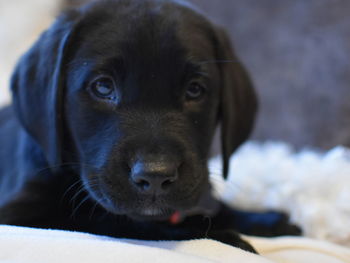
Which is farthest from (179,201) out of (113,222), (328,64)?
(328,64)

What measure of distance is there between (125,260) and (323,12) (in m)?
2.26

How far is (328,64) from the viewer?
302 centimetres

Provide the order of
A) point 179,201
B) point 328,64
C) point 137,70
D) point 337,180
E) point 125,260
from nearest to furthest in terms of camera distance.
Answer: point 125,260 → point 179,201 → point 137,70 → point 337,180 → point 328,64

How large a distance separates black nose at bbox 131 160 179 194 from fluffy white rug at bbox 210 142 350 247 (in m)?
0.60

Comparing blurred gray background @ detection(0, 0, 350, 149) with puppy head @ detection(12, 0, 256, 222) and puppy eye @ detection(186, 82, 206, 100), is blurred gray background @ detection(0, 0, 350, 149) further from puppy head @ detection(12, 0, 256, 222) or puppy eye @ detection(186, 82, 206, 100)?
puppy eye @ detection(186, 82, 206, 100)

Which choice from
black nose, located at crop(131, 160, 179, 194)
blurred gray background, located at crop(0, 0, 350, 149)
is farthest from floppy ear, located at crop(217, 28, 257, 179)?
blurred gray background, located at crop(0, 0, 350, 149)

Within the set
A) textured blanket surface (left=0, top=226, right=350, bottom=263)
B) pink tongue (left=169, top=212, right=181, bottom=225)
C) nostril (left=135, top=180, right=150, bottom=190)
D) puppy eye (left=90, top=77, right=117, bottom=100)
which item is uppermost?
puppy eye (left=90, top=77, right=117, bottom=100)

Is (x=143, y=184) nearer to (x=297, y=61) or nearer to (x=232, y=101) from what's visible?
(x=232, y=101)

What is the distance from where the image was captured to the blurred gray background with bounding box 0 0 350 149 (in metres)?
2.97

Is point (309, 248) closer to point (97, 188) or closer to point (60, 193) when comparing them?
point (97, 188)

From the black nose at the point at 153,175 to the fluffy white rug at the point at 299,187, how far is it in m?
0.60

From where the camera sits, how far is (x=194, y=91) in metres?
2.01

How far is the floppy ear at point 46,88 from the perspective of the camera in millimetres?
1947

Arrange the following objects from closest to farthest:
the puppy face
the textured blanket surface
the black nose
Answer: the textured blanket surface < the black nose < the puppy face
